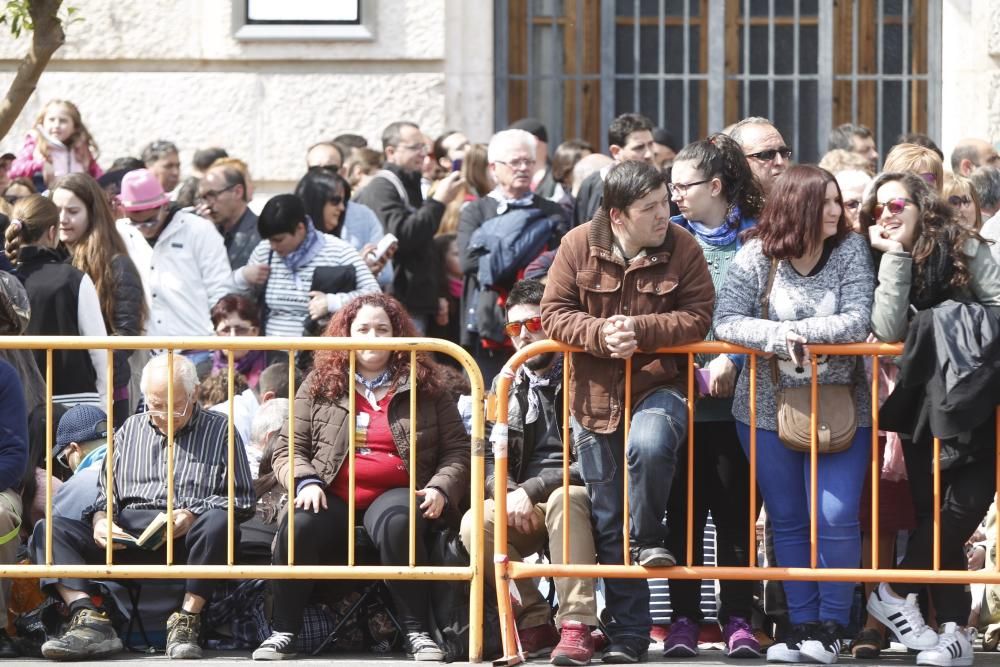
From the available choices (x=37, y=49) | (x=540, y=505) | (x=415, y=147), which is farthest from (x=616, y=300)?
(x=37, y=49)

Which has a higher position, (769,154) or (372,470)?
(769,154)

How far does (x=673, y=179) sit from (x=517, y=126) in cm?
360

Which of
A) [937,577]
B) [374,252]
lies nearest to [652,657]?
[937,577]

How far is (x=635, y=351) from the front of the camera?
23.1ft

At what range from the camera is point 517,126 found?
11.1 m

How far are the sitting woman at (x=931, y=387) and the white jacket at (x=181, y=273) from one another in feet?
13.5

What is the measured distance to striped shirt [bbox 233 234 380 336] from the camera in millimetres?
9844

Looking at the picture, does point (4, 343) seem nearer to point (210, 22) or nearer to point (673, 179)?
point (673, 179)

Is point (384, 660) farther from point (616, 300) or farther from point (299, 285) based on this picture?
point (299, 285)

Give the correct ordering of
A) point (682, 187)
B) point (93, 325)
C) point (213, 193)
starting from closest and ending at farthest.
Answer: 1. point (682, 187)
2. point (93, 325)
3. point (213, 193)

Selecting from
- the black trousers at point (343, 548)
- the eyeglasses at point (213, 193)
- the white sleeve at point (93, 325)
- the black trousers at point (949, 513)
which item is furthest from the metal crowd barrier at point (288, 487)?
the eyeglasses at point (213, 193)

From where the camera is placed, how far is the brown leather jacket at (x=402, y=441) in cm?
739

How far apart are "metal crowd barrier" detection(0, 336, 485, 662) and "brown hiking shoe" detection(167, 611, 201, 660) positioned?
24cm

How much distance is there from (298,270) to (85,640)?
3.05 metres
